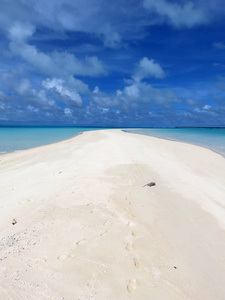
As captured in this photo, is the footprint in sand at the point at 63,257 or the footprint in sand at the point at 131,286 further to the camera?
the footprint in sand at the point at 63,257

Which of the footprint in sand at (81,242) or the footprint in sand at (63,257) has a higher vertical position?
the footprint in sand at (63,257)

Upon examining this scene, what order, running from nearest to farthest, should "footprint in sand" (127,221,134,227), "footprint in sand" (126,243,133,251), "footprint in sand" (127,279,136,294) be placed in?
"footprint in sand" (127,279,136,294)
"footprint in sand" (126,243,133,251)
"footprint in sand" (127,221,134,227)

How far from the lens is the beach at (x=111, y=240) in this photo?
119 inches

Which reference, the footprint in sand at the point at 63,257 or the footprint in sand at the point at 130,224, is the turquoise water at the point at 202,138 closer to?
the footprint in sand at the point at 130,224

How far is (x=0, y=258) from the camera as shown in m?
3.44

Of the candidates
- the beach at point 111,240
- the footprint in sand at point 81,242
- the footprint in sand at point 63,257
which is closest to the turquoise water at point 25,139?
the beach at point 111,240

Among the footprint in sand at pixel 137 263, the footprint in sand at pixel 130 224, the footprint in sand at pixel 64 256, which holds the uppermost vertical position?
the footprint in sand at pixel 64 256

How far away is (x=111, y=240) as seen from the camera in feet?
13.6

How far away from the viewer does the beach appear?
9.89 ft

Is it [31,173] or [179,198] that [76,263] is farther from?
[31,173]

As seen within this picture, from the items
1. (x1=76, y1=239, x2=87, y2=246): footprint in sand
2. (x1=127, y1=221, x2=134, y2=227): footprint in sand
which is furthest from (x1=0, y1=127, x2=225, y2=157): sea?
(x1=76, y1=239, x2=87, y2=246): footprint in sand

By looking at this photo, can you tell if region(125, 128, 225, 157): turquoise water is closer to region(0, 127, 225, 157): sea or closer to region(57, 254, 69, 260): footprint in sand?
region(0, 127, 225, 157): sea

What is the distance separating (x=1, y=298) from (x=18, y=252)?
3.23ft

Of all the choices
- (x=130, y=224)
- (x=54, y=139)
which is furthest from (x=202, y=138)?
(x=130, y=224)
